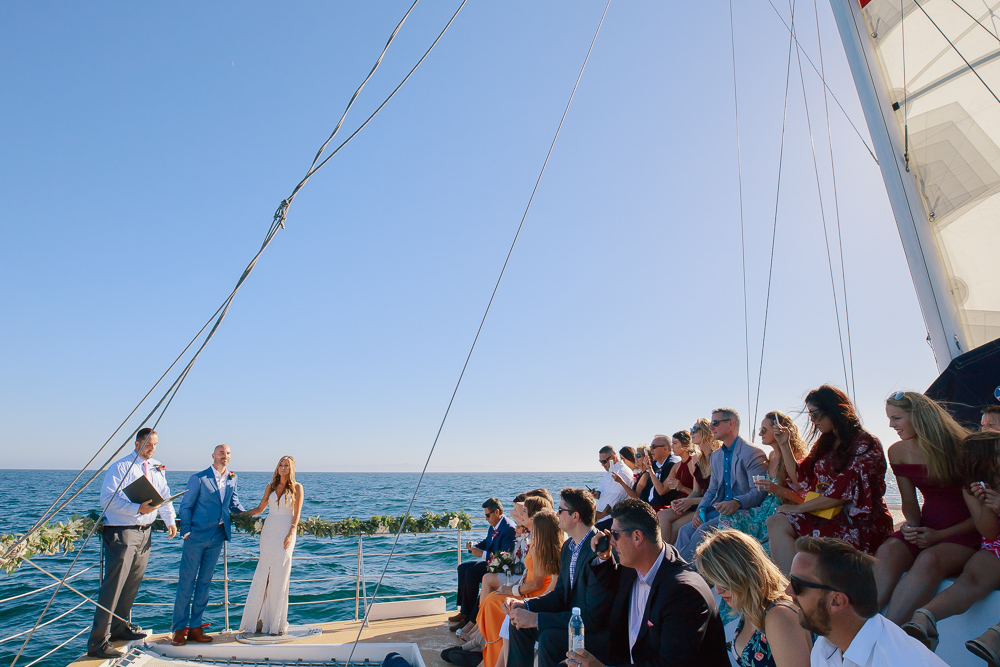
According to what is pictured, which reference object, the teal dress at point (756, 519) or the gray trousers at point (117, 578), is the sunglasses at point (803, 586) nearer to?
the teal dress at point (756, 519)

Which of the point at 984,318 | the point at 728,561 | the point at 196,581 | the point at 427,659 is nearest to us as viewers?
the point at 728,561

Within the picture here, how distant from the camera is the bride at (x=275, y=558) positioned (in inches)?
223

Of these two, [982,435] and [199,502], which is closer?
[982,435]

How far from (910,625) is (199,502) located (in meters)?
5.61

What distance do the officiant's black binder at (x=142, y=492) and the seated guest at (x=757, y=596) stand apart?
4659 mm

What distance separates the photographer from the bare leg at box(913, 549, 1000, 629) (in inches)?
96.3

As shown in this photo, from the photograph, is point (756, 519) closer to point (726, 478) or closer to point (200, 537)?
point (726, 478)

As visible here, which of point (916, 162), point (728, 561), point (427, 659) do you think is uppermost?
point (916, 162)

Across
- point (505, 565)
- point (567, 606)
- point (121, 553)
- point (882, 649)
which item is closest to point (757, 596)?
point (882, 649)

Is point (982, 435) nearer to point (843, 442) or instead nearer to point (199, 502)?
point (843, 442)

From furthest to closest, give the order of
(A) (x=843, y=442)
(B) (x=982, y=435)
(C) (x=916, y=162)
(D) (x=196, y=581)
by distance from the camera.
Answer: (D) (x=196, y=581) < (C) (x=916, y=162) < (A) (x=843, y=442) < (B) (x=982, y=435)

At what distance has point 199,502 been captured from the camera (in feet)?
17.8

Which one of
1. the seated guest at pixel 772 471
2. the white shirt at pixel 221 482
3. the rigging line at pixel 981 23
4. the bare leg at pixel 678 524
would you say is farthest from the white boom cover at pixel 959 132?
the white shirt at pixel 221 482

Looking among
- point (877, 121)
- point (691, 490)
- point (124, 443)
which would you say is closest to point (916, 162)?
point (877, 121)
